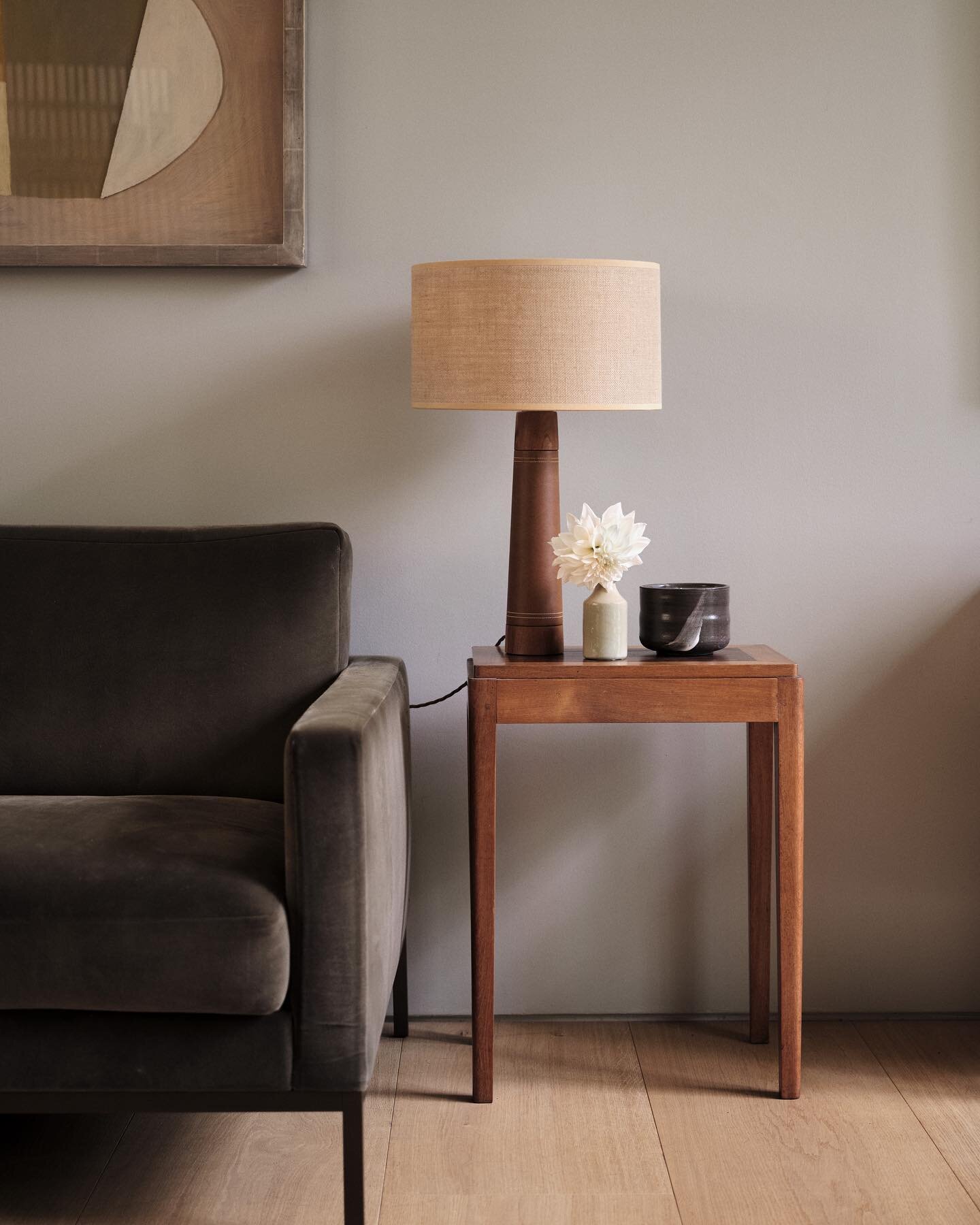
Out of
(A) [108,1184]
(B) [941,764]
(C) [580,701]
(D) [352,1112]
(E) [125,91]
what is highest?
(E) [125,91]

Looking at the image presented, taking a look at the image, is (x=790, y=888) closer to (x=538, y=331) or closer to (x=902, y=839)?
(x=902, y=839)

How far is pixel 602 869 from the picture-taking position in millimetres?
2291

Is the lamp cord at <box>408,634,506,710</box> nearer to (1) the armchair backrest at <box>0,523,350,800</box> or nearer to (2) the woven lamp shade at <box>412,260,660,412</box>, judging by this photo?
(1) the armchair backrest at <box>0,523,350,800</box>

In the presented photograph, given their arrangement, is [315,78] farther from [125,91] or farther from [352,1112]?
[352,1112]

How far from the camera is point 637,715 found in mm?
1864

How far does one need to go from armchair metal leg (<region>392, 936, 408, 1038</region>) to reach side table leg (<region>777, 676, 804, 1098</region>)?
656 millimetres

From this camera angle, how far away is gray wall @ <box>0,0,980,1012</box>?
2.18 m

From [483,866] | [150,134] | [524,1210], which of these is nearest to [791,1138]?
[524,1210]

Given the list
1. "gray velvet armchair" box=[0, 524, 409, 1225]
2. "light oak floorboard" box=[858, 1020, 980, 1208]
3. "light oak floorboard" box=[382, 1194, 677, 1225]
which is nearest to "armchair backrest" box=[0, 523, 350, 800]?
"gray velvet armchair" box=[0, 524, 409, 1225]

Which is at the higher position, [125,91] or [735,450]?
[125,91]

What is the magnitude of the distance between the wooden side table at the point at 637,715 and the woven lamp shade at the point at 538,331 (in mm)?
413

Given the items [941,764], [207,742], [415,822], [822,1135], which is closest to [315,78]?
[207,742]

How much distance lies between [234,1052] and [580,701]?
0.72m

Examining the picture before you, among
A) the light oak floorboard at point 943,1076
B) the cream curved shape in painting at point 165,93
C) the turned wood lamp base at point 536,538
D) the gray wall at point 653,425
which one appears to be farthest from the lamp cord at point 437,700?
the cream curved shape in painting at point 165,93
